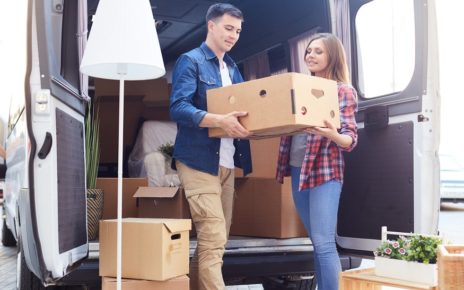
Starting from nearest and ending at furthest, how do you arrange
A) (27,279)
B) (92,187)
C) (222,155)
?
(222,155)
(27,279)
(92,187)

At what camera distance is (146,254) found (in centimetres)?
293

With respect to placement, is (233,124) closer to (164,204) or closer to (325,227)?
(325,227)

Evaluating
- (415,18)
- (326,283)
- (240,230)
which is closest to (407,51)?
(415,18)

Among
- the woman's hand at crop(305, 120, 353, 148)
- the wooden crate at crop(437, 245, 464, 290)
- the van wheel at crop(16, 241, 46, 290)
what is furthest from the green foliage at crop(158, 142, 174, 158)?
the wooden crate at crop(437, 245, 464, 290)

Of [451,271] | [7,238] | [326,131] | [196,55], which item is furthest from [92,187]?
[7,238]

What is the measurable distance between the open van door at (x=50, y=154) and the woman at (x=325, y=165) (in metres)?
1.15

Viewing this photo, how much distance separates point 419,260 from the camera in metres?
2.77

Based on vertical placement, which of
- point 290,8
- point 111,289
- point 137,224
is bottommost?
point 111,289

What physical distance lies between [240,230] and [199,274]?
3.57 feet

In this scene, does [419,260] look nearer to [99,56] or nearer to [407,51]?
[407,51]

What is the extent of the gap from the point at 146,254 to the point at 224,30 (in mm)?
1198

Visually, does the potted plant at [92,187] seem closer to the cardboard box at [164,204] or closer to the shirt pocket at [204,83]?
the cardboard box at [164,204]

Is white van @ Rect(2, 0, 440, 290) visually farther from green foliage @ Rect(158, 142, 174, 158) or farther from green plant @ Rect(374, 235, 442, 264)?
green foliage @ Rect(158, 142, 174, 158)

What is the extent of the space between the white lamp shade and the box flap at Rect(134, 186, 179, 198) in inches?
46.5
